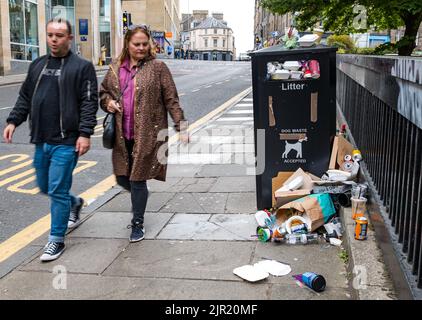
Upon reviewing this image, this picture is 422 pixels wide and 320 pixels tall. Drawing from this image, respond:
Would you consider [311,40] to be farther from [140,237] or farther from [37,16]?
[37,16]

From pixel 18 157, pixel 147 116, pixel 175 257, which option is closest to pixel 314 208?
pixel 175 257

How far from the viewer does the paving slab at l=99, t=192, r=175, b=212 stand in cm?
551

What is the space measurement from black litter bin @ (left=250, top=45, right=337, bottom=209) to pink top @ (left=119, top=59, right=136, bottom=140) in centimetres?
125

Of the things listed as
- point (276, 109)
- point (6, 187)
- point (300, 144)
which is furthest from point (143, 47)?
point (6, 187)

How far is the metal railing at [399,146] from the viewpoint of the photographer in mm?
2830

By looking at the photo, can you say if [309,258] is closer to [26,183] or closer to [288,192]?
[288,192]

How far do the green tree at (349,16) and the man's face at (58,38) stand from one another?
304 inches

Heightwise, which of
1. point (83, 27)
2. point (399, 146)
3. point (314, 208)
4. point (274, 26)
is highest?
point (274, 26)

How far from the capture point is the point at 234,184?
6.43 meters

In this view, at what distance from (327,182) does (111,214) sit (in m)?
2.23

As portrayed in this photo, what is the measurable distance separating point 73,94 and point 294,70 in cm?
209

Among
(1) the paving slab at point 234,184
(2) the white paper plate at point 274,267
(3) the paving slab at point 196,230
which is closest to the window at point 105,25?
(1) the paving slab at point 234,184

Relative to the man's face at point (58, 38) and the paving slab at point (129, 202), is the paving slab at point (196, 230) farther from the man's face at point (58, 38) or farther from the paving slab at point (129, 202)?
the man's face at point (58, 38)

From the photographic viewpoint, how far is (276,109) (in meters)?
4.96
